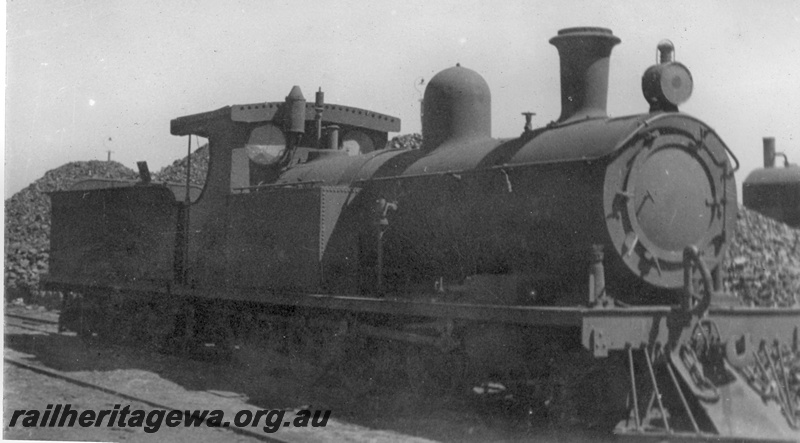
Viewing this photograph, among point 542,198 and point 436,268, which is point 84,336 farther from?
point 542,198

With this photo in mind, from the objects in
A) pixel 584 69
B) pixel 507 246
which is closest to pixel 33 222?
pixel 507 246

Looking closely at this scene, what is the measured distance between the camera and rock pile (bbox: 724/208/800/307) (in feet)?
31.7

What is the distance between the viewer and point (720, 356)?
6.84 meters

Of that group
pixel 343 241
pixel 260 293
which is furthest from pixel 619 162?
pixel 260 293

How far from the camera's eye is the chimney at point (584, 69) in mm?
7570

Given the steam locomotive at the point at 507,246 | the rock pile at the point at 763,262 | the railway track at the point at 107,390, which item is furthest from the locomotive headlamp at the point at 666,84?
the railway track at the point at 107,390

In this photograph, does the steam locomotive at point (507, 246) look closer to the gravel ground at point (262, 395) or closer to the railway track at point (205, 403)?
the gravel ground at point (262, 395)

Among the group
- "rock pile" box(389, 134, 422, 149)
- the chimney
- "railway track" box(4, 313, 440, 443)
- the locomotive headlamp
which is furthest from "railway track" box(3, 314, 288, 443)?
"rock pile" box(389, 134, 422, 149)

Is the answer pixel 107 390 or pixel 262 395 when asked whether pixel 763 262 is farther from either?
pixel 107 390

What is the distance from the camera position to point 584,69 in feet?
25.0

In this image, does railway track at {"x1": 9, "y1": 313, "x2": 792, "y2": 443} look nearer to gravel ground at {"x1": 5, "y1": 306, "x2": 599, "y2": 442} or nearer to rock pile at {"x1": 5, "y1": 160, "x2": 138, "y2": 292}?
gravel ground at {"x1": 5, "y1": 306, "x2": 599, "y2": 442}

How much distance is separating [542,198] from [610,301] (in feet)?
3.87

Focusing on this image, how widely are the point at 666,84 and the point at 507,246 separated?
1993mm

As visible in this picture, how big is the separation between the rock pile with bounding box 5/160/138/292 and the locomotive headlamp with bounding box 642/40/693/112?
15108 mm
